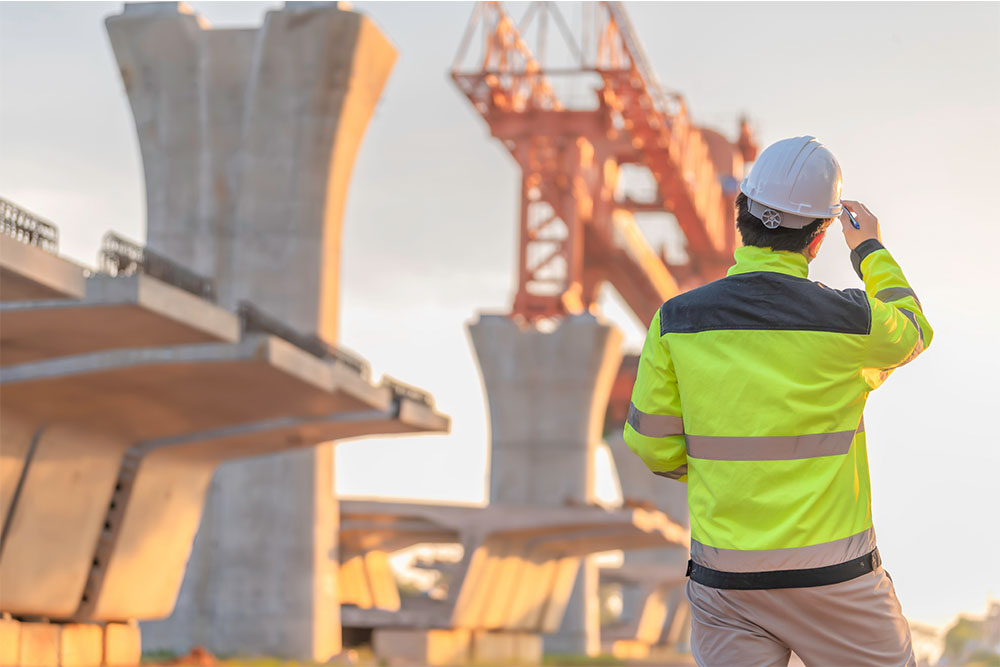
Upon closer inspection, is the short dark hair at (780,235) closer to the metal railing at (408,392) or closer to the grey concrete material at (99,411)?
the grey concrete material at (99,411)

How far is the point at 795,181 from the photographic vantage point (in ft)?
13.8

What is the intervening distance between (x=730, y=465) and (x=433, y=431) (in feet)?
70.7

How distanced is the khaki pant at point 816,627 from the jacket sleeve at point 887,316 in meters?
0.53

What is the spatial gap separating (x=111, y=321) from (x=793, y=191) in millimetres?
13117

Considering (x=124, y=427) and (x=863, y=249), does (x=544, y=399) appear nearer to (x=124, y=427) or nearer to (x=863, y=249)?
(x=124, y=427)

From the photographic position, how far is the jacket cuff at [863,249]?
4438 millimetres

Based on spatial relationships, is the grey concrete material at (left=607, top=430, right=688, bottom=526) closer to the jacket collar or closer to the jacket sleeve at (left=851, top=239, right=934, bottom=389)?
the jacket sleeve at (left=851, top=239, right=934, bottom=389)

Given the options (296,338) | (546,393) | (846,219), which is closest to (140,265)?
(296,338)

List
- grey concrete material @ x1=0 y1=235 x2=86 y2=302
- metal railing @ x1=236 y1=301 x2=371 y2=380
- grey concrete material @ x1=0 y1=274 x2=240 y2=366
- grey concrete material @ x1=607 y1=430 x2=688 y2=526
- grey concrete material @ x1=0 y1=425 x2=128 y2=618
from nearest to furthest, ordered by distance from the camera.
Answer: grey concrete material @ x1=0 y1=235 x2=86 y2=302 → grey concrete material @ x1=0 y1=274 x2=240 y2=366 → grey concrete material @ x1=0 y1=425 x2=128 y2=618 → metal railing @ x1=236 y1=301 x2=371 y2=380 → grey concrete material @ x1=607 y1=430 x2=688 y2=526

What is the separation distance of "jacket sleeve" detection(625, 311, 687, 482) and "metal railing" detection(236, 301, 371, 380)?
17.1 m

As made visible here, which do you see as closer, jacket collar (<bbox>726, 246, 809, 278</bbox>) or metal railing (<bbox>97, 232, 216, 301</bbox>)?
jacket collar (<bbox>726, 246, 809, 278</bbox>)

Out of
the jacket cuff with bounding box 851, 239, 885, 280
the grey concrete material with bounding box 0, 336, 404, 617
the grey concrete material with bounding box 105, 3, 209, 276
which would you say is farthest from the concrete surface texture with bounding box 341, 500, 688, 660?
the jacket cuff with bounding box 851, 239, 885, 280

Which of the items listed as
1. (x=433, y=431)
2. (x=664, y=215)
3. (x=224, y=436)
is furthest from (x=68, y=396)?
(x=664, y=215)

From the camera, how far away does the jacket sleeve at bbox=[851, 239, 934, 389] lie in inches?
162
